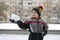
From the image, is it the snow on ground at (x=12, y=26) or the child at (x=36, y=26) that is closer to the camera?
the child at (x=36, y=26)

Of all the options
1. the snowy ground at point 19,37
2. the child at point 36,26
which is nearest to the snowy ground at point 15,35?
the snowy ground at point 19,37

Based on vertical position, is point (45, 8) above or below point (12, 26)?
above

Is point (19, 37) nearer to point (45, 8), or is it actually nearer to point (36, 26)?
point (45, 8)

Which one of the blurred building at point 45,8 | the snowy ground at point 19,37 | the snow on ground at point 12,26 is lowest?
the snowy ground at point 19,37

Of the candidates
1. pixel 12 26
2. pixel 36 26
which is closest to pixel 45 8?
pixel 12 26

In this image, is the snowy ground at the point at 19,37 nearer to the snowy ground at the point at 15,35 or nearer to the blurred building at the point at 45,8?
the snowy ground at the point at 15,35

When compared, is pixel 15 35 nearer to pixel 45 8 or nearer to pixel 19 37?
pixel 19 37

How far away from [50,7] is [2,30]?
2.59 ft

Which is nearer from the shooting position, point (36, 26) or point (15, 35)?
point (36, 26)

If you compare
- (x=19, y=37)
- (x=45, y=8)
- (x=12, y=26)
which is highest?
(x=45, y=8)

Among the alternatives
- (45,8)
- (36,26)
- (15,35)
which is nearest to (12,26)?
(15,35)

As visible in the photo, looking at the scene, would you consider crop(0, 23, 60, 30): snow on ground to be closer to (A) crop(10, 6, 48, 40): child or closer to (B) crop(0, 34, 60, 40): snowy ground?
(B) crop(0, 34, 60, 40): snowy ground

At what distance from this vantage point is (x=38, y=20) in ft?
5.90

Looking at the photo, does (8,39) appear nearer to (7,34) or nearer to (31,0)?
(7,34)
